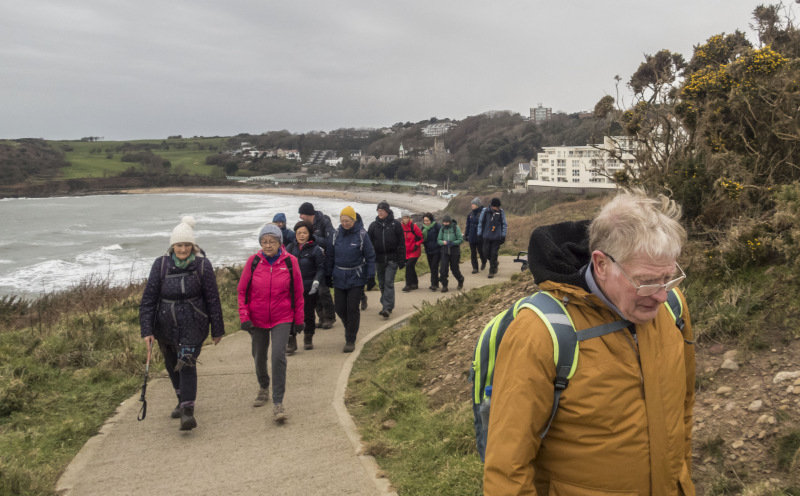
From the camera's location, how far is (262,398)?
19.7 ft

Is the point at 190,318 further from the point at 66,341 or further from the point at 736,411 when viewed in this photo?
the point at 736,411

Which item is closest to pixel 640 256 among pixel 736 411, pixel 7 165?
pixel 736 411

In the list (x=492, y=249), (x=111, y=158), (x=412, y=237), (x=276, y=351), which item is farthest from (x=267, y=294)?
(x=111, y=158)

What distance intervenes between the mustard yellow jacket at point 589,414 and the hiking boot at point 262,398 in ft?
14.6

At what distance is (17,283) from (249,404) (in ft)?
93.3

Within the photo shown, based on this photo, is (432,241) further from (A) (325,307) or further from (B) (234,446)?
(B) (234,446)

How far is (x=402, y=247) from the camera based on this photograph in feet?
31.2

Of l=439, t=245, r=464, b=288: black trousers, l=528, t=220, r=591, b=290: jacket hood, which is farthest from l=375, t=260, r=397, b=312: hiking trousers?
l=528, t=220, r=591, b=290: jacket hood

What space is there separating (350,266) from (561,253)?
5.79 m

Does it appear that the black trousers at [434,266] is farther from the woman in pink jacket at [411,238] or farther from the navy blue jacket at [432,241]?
the woman in pink jacket at [411,238]

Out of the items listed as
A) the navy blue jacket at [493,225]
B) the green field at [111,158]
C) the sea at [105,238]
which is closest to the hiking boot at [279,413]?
the navy blue jacket at [493,225]

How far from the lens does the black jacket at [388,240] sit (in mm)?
9414

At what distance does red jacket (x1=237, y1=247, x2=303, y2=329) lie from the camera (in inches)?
223

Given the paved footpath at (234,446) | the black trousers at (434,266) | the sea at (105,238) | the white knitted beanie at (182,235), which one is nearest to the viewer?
the paved footpath at (234,446)
